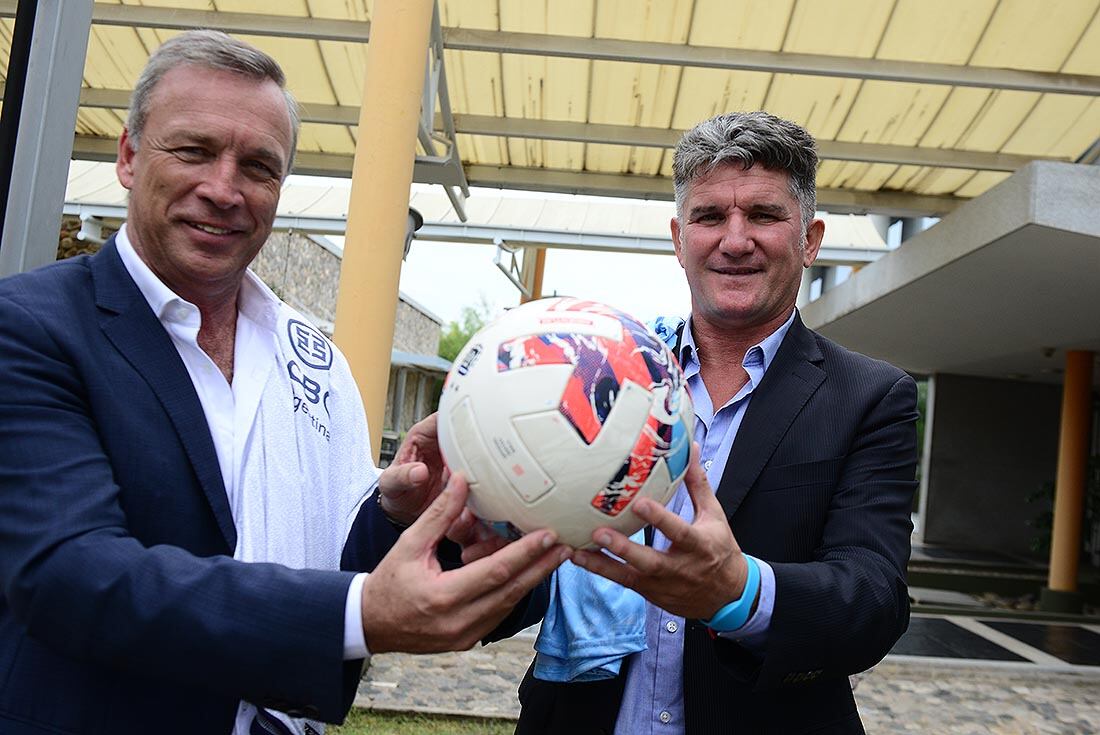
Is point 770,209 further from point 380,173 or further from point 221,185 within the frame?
point 380,173

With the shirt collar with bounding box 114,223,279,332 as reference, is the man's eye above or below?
above

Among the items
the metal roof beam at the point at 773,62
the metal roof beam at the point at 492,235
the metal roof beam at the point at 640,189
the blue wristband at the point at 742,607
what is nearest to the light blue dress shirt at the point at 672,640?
the blue wristband at the point at 742,607

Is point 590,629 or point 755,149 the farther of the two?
point 755,149

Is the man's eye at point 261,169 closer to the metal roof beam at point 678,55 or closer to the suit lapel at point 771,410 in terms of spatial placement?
the suit lapel at point 771,410

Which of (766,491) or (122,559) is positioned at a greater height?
(766,491)

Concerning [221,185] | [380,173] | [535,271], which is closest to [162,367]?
[221,185]

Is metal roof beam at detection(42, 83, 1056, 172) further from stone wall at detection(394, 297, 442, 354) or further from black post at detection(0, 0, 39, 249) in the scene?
stone wall at detection(394, 297, 442, 354)

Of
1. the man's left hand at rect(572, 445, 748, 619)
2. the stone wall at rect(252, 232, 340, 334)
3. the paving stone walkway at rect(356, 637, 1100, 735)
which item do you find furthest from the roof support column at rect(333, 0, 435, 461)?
the stone wall at rect(252, 232, 340, 334)

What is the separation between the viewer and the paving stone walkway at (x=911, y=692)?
6809 mm

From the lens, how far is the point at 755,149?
2373mm

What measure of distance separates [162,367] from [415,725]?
196 inches

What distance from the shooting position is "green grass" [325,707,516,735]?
602cm

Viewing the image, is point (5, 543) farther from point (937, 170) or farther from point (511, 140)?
point (937, 170)

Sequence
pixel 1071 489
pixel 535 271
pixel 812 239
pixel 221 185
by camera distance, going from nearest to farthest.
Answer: pixel 221 185
pixel 812 239
pixel 1071 489
pixel 535 271
